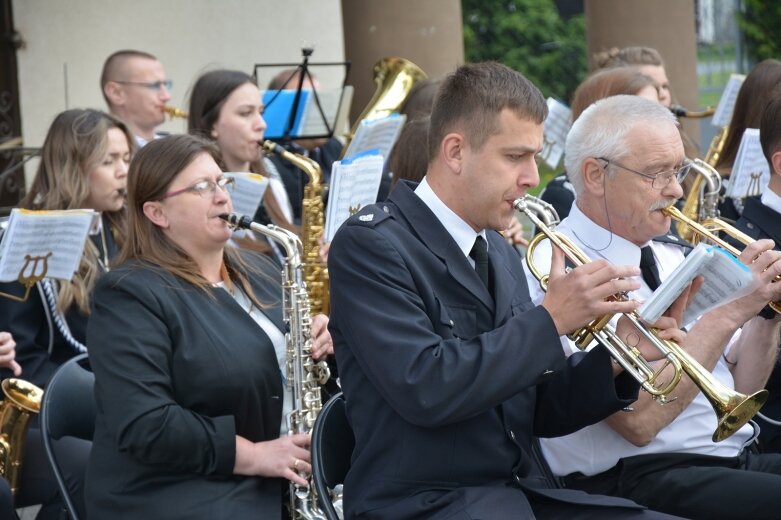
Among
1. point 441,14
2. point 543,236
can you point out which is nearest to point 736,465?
point 543,236

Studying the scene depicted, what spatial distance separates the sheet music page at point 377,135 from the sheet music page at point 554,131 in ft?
2.85

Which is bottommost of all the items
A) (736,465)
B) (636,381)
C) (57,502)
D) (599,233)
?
(57,502)

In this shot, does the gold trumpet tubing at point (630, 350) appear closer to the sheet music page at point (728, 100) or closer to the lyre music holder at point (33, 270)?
the lyre music holder at point (33, 270)

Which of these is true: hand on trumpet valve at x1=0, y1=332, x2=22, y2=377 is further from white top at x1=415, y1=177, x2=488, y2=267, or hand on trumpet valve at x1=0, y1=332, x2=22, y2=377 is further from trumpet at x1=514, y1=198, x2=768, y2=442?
trumpet at x1=514, y1=198, x2=768, y2=442

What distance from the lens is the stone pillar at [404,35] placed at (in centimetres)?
840

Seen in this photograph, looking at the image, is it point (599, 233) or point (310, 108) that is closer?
point (599, 233)

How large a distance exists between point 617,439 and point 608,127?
94 centimetres

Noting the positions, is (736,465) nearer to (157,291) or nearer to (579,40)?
(157,291)

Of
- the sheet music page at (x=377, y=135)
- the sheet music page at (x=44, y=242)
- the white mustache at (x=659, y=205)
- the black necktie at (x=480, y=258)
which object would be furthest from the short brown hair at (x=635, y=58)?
the black necktie at (x=480, y=258)

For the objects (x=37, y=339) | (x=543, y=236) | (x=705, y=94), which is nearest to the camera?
(x=543, y=236)

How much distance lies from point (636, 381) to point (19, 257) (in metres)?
2.36

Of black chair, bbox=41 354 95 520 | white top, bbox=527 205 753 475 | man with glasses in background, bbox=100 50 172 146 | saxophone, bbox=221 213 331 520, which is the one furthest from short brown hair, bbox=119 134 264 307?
man with glasses in background, bbox=100 50 172 146

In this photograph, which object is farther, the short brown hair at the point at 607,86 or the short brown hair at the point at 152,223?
the short brown hair at the point at 607,86

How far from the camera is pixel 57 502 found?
4355 millimetres
